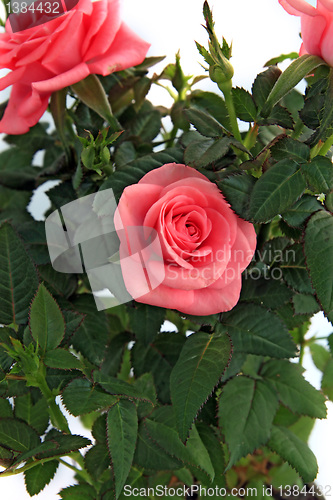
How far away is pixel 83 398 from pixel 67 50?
0.26m

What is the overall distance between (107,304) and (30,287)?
9cm

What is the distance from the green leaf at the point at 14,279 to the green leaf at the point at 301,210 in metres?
0.20

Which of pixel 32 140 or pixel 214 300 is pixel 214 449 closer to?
pixel 214 300

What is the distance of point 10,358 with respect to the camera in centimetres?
36

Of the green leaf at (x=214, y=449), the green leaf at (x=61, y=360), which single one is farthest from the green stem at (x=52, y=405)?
the green leaf at (x=214, y=449)

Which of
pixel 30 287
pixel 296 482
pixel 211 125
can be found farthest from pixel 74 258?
pixel 296 482

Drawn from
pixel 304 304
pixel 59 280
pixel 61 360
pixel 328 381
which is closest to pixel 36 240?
pixel 59 280

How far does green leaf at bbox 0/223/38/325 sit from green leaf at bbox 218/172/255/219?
16 centimetres

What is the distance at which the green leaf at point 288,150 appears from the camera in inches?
13.3

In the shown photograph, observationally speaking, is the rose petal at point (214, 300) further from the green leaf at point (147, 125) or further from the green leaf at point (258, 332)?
the green leaf at point (147, 125)

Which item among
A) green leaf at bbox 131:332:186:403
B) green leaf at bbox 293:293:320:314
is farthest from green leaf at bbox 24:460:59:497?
green leaf at bbox 293:293:320:314

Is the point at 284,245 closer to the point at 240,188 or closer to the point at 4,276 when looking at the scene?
the point at 240,188

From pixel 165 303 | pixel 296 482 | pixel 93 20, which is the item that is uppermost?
pixel 93 20

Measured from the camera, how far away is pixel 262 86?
0.36 meters
